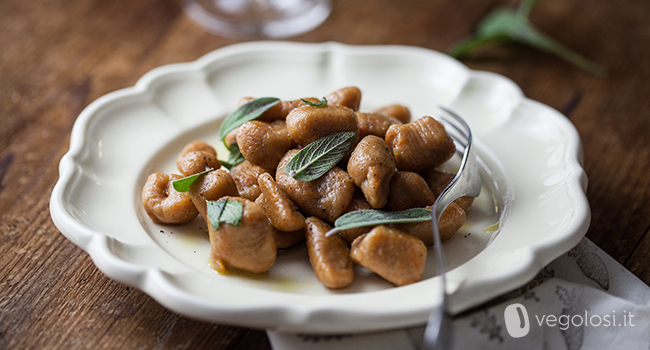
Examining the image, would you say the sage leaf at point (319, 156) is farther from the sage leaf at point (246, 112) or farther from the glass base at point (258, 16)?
the glass base at point (258, 16)

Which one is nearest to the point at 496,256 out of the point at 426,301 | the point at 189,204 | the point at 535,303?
the point at 535,303

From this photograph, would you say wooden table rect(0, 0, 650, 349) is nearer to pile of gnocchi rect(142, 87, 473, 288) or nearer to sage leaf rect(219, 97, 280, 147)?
pile of gnocchi rect(142, 87, 473, 288)

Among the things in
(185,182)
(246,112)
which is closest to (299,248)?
(185,182)

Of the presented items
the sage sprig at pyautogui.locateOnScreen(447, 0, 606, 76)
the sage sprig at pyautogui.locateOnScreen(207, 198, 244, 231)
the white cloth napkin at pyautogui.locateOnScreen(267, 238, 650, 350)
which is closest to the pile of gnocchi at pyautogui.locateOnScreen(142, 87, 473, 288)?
the sage sprig at pyautogui.locateOnScreen(207, 198, 244, 231)

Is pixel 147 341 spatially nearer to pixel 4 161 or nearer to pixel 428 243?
pixel 428 243

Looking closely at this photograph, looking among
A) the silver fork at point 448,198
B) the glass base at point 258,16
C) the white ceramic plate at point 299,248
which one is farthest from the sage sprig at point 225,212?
the glass base at point 258,16

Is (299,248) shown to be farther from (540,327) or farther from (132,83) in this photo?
(132,83)
